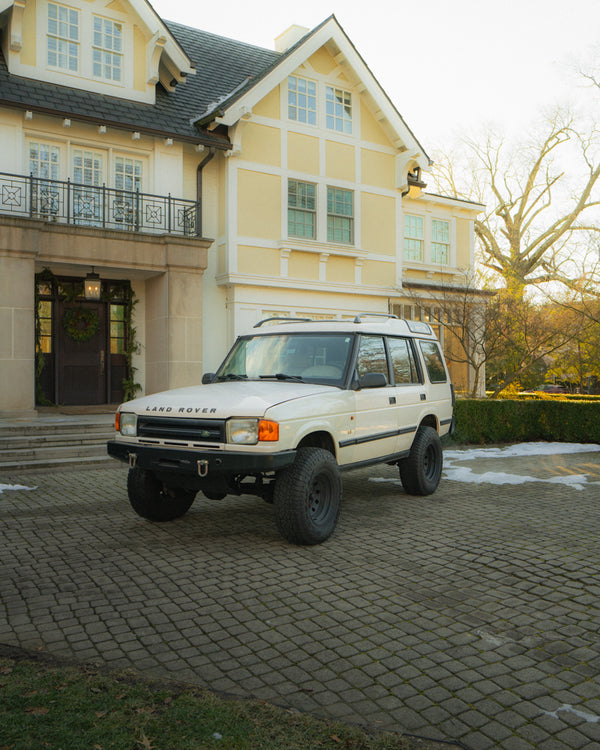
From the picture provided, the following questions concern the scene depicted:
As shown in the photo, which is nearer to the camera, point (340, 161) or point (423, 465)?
point (423, 465)

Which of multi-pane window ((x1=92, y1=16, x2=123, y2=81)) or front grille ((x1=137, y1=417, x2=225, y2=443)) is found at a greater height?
multi-pane window ((x1=92, y1=16, x2=123, y2=81))

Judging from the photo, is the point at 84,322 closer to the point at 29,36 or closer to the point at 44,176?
the point at 44,176

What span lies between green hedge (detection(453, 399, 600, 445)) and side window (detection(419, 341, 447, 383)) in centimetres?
512

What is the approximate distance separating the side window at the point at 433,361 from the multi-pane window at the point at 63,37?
1123 cm

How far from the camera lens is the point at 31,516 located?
7.02 m

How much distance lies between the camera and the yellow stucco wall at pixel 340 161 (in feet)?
57.0

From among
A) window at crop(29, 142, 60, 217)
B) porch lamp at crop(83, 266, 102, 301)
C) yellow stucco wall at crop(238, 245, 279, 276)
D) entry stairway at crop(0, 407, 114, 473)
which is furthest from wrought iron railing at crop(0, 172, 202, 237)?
entry stairway at crop(0, 407, 114, 473)

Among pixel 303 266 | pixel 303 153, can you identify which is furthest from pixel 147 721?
pixel 303 153

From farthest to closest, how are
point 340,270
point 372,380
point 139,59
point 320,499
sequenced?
point 340,270 → point 139,59 → point 372,380 → point 320,499

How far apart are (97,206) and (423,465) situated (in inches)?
394

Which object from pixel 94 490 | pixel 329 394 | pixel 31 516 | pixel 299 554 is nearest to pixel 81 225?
pixel 94 490

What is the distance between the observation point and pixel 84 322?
15.0 metres

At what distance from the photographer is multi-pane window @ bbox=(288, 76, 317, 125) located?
1686 centimetres

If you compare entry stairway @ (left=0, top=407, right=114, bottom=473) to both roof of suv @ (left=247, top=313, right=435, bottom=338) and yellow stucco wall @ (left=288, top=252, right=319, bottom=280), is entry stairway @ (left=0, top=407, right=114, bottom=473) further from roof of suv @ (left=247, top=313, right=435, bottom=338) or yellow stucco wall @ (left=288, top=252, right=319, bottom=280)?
yellow stucco wall @ (left=288, top=252, right=319, bottom=280)
